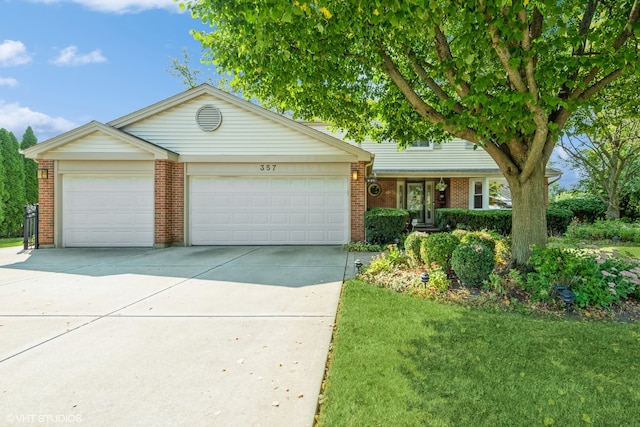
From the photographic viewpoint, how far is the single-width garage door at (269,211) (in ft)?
37.0

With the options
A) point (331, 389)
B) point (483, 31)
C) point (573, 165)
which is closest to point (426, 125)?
point (483, 31)

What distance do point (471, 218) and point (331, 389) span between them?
Answer: 12.3 meters

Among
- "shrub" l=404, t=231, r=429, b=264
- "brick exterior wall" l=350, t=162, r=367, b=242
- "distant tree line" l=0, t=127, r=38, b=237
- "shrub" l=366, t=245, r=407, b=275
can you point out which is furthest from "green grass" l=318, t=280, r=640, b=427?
"distant tree line" l=0, t=127, r=38, b=237

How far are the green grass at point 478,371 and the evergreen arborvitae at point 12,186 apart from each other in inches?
812

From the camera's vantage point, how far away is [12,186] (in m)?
18.0

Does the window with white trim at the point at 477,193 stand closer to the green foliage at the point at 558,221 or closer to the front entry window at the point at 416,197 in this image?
the front entry window at the point at 416,197

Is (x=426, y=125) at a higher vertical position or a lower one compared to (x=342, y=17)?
lower

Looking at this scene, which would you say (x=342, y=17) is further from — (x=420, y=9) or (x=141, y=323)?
(x=141, y=323)

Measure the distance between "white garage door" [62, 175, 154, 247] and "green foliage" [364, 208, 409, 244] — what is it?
673 cm

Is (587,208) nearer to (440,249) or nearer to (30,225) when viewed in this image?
(440,249)

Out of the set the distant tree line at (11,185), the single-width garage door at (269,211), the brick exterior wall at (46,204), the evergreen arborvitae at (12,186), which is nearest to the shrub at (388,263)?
the single-width garage door at (269,211)

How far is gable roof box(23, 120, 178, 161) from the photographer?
415 inches

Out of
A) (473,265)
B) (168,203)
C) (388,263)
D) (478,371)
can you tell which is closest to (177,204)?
(168,203)

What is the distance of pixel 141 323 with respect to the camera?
4.25 metres
